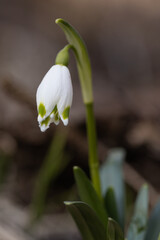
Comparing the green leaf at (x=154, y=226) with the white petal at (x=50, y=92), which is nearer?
the white petal at (x=50, y=92)

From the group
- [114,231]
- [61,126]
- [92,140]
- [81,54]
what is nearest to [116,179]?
[92,140]

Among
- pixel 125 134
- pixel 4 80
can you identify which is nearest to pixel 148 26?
pixel 125 134

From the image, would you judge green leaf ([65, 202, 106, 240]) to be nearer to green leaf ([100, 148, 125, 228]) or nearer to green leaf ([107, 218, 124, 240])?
green leaf ([107, 218, 124, 240])

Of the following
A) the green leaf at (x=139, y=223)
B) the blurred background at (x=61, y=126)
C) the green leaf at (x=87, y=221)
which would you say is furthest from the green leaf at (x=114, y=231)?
the blurred background at (x=61, y=126)

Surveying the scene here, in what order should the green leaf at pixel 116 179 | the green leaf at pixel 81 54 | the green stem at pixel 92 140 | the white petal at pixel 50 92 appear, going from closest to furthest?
the white petal at pixel 50 92 → the green leaf at pixel 81 54 → the green stem at pixel 92 140 → the green leaf at pixel 116 179

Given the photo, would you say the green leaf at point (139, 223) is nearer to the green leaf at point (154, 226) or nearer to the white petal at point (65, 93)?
the green leaf at point (154, 226)

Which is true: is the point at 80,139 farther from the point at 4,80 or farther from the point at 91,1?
the point at 91,1

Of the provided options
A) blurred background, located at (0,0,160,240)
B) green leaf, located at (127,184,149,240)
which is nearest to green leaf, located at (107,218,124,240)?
green leaf, located at (127,184,149,240)
